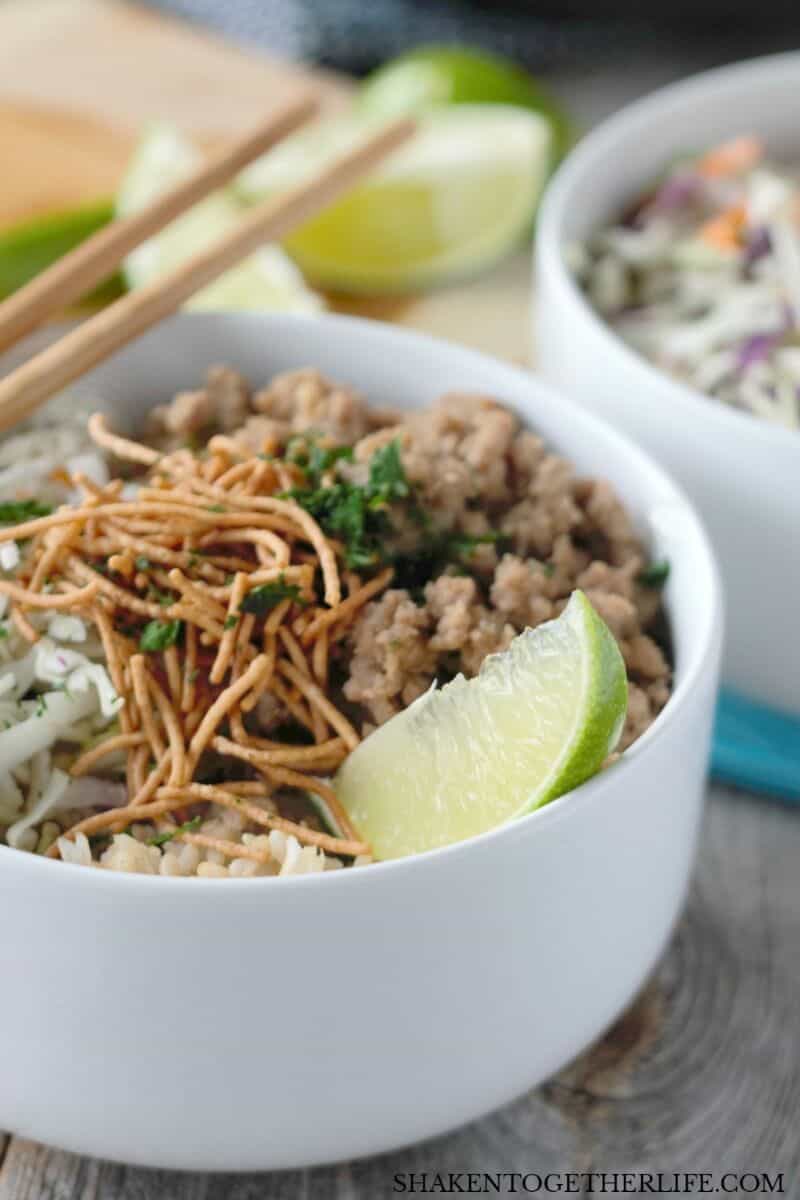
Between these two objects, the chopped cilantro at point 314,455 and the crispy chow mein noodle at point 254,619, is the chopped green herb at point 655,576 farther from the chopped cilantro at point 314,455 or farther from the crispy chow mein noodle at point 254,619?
the chopped cilantro at point 314,455

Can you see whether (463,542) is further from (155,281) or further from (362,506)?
(155,281)

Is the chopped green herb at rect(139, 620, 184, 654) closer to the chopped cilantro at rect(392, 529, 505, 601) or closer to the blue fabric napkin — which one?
the chopped cilantro at rect(392, 529, 505, 601)

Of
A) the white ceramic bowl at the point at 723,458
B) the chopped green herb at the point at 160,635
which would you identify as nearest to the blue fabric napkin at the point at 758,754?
the white ceramic bowl at the point at 723,458

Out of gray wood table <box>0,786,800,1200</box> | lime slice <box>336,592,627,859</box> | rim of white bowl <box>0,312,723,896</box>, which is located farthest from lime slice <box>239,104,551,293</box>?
lime slice <box>336,592,627,859</box>

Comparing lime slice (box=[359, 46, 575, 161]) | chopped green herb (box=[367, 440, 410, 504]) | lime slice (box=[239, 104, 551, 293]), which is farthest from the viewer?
lime slice (box=[359, 46, 575, 161])

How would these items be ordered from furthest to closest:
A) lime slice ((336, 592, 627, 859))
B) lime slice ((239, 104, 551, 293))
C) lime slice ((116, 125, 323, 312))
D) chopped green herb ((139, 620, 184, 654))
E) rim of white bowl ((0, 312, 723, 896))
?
lime slice ((239, 104, 551, 293)) → lime slice ((116, 125, 323, 312)) → chopped green herb ((139, 620, 184, 654)) → lime slice ((336, 592, 627, 859)) → rim of white bowl ((0, 312, 723, 896))

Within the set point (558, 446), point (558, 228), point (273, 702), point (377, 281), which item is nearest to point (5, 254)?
point (377, 281)

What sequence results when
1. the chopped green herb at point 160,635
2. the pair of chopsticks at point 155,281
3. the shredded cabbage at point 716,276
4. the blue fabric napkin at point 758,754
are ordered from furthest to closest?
the shredded cabbage at point 716,276 < the blue fabric napkin at point 758,754 < the pair of chopsticks at point 155,281 < the chopped green herb at point 160,635

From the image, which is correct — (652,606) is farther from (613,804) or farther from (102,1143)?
(102,1143)
